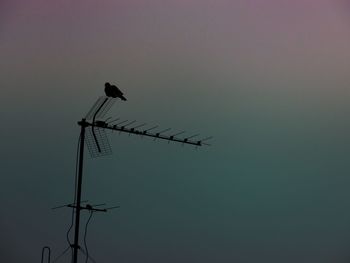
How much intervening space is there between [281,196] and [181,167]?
70 centimetres

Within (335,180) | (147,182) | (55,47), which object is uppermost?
(55,47)

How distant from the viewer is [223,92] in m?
2.77

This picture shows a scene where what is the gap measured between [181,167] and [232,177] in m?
0.35

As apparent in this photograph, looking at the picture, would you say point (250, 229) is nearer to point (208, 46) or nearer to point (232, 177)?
point (232, 177)

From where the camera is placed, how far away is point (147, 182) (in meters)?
2.81

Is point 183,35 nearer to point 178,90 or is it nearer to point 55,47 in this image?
point 178,90

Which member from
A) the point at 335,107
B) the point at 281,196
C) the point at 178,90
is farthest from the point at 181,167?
the point at 335,107

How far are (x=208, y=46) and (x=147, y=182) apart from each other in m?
1.01

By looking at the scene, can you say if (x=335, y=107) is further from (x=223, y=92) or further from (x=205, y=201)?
(x=205, y=201)

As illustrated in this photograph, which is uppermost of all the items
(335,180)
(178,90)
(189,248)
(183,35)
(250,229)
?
(183,35)

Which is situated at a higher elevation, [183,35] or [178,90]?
[183,35]

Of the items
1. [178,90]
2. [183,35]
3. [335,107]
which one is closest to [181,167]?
[178,90]

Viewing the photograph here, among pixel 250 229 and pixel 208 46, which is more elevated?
pixel 208 46

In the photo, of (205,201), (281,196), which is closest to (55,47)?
(205,201)
